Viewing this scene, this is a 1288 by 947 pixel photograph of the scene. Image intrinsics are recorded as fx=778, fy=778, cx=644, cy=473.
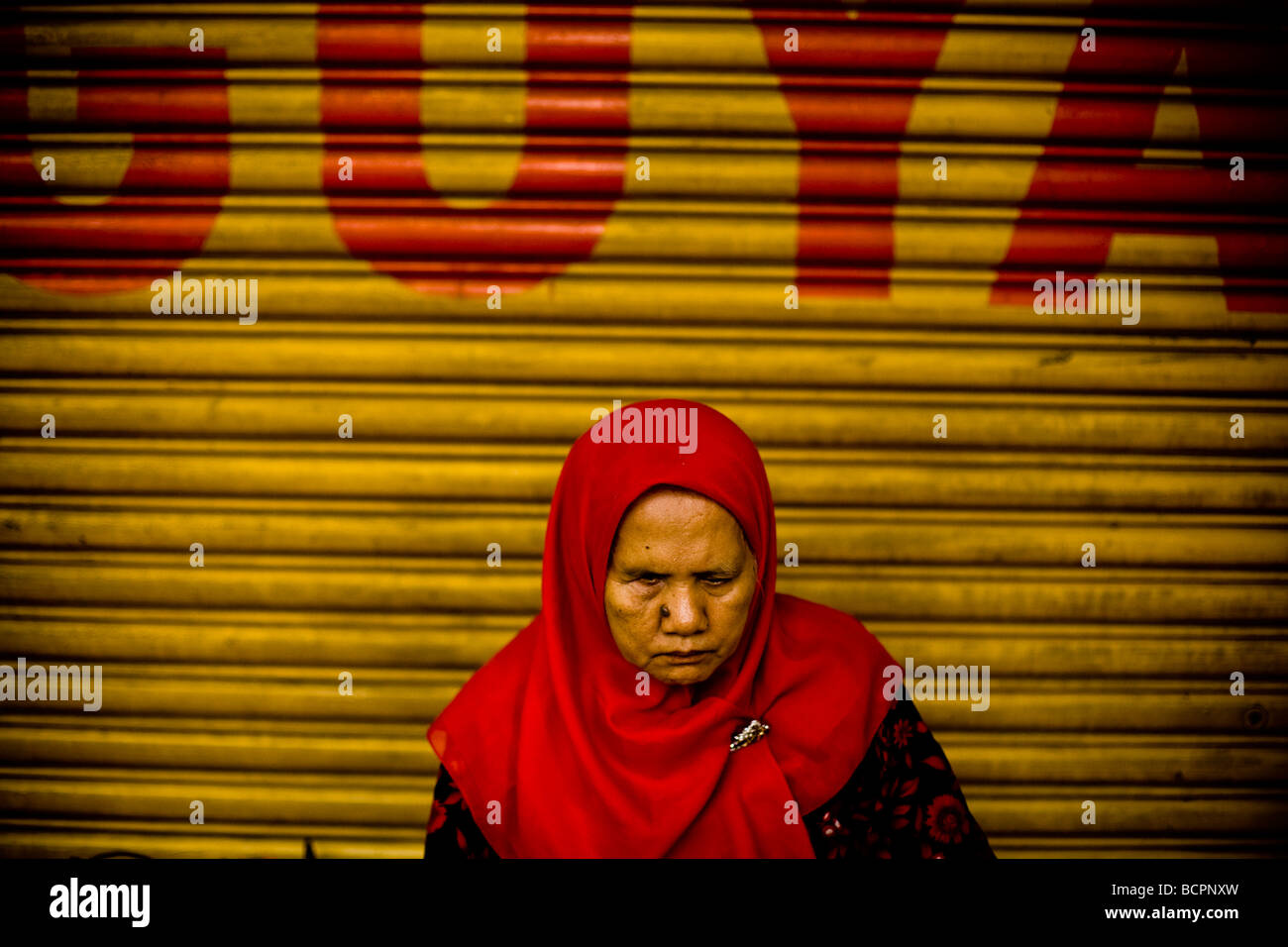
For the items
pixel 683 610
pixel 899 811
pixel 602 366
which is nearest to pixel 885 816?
pixel 899 811

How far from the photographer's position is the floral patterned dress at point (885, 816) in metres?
1.76

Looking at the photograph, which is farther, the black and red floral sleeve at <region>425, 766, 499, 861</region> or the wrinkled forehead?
the black and red floral sleeve at <region>425, 766, 499, 861</region>

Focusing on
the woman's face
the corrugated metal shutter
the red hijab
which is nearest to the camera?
the woman's face

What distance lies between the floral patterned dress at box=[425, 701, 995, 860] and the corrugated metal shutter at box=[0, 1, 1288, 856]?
118cm

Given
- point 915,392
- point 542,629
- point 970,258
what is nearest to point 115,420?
point 542,629

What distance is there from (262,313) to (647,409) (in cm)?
189

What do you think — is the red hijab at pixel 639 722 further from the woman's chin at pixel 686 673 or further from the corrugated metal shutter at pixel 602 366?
the corrugated metal shutter at pixel 602 366

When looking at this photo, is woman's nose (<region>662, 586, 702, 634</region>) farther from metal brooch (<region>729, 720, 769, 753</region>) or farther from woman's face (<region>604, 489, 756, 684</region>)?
metal brooch (<region>729, 720, 769, 753</region>)

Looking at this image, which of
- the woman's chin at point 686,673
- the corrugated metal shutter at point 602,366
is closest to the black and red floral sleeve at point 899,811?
the woman's chin at point 686,673

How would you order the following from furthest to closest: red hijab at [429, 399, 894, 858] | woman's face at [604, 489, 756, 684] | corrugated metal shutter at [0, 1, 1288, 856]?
1. corrugated metal shutter at [0, 1, 1288, 856]
2. red hijab at [429, 399, 894, 858]
3. woman's face at [604, 489, 756, 684]

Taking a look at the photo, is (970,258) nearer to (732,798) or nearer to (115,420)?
(732,798)

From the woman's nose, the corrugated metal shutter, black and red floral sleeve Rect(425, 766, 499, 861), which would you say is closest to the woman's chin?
the woman's nose

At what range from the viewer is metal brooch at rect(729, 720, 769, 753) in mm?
1766

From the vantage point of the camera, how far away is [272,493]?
2984 mm
